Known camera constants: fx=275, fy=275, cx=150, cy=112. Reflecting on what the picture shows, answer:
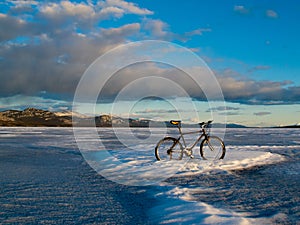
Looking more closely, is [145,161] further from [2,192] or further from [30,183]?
[2,192]

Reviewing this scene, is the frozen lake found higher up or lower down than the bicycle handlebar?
lower down

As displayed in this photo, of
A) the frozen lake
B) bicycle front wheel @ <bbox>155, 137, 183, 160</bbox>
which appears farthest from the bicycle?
the frozen lake

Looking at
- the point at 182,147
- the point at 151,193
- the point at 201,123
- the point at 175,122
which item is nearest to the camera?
the point at 151,193

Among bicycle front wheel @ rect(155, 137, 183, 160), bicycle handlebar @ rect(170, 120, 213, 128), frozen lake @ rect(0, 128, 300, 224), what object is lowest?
frozen lake @ rect(0, 128, 300, 224)

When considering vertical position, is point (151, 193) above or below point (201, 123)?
below

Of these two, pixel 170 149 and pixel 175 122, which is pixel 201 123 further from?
pixel 170 149

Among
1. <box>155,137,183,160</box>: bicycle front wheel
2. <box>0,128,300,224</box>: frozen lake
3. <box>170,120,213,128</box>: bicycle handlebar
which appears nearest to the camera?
<box>0,128,300,224</box>: frozen lake

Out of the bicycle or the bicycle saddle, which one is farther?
the bicycle saddle

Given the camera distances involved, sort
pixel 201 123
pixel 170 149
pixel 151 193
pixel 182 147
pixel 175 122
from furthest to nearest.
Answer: pixel 175 122 → pixel 201 123 → pixel 182 147 → pixel 170 149 → pixel 151 193

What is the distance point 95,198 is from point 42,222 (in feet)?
5.16

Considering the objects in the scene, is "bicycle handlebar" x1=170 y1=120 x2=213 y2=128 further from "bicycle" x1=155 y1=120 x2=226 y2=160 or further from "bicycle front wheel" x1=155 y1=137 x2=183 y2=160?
"bicycle front wheel" x1=155 y1=137 x2=183 y2=160

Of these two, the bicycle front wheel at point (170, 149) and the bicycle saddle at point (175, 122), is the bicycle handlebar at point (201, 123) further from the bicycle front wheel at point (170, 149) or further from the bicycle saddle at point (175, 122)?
the bicycle front wheel at point (170, 149)

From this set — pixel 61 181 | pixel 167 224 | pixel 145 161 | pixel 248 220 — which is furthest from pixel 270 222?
pixel 145 161

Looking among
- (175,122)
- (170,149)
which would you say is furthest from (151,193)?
(175,122)
